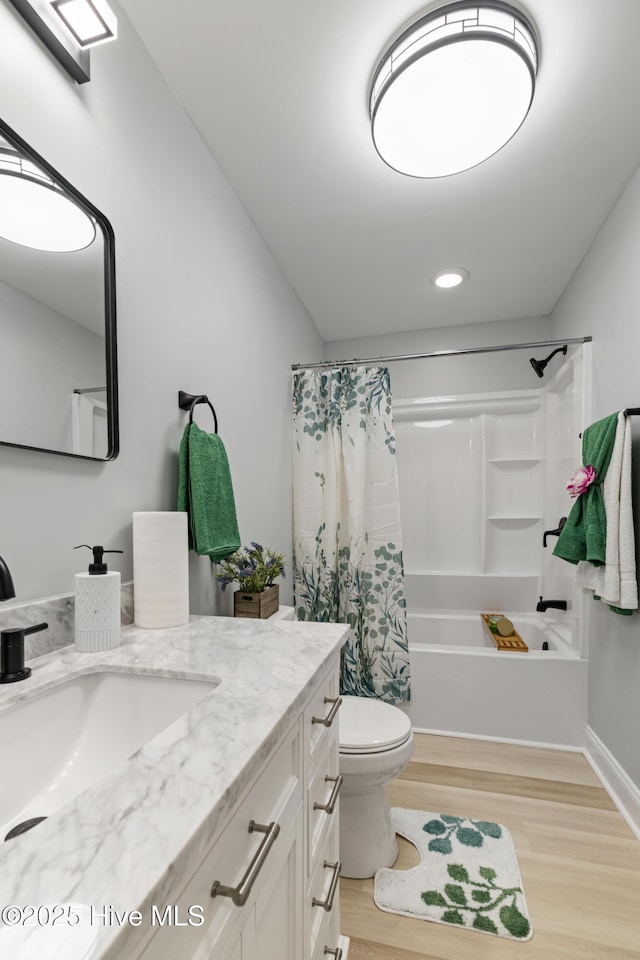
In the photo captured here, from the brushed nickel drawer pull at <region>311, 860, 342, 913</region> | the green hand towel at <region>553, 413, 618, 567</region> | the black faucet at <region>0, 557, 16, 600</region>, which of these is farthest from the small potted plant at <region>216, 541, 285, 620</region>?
the green hand towel at <region>553, 413, 618, 567</region>

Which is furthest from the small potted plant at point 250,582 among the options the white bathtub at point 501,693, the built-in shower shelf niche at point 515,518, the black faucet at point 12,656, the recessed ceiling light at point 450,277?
the built-in shower shelf niche at point 515,518

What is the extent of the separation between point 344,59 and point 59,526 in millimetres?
1490

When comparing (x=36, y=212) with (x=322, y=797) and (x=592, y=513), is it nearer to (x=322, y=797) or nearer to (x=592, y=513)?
(x=322, y=797)

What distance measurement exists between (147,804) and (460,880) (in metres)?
1.51

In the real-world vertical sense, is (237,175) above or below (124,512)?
above

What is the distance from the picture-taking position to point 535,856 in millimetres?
1582

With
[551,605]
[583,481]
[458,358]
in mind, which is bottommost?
[551,605]

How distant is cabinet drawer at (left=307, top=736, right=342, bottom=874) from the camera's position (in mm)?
899

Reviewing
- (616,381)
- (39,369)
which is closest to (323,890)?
(39,369)

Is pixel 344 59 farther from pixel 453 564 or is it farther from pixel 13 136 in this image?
pixel 453 564

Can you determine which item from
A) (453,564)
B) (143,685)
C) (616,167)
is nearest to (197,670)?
(143,685)

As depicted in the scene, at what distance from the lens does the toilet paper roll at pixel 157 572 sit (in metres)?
1.11

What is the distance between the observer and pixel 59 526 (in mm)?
998

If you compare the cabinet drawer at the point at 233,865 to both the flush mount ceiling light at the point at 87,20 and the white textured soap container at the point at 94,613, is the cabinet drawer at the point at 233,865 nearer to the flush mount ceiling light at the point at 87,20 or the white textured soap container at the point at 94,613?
the white textured soap container at the point at 94,613
